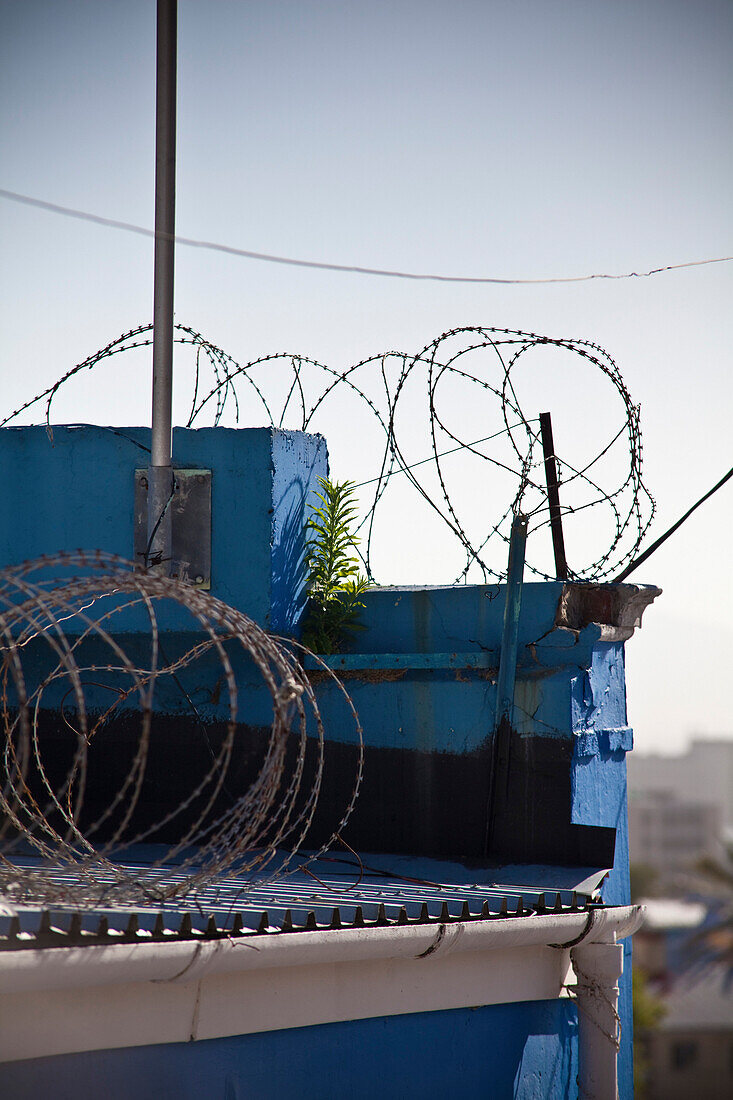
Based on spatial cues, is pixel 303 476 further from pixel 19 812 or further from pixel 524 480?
pixel 19 812

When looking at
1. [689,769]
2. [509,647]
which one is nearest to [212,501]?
[509,647]

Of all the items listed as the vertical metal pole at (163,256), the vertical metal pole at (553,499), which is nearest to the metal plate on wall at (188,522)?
the vertical metal pole at (163,256)

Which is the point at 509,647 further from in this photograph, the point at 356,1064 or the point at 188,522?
the point at 356,1064

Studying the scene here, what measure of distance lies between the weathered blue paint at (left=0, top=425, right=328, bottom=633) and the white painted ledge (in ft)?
7.82

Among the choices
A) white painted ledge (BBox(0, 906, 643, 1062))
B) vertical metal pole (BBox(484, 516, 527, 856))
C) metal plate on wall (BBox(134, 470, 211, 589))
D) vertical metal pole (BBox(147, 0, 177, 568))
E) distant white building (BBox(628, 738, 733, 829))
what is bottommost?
distant white building (BBox(628, 738, 733, 829))

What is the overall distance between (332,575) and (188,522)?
3.29ft

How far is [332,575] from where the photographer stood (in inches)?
289

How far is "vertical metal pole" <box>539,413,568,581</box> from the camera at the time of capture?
7325 millimetres

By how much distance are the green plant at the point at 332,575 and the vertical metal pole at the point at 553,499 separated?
50.3 inches

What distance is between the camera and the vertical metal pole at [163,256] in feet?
22.0

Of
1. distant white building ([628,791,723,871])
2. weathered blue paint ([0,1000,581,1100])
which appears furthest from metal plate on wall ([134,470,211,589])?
distant white building ([628,791,723,871])

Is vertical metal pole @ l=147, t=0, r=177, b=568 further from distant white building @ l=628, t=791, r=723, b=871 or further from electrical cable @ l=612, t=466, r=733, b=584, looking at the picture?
distant white building @ l=628, t=791, r=723, b=871

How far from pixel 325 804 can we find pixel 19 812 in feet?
6.80

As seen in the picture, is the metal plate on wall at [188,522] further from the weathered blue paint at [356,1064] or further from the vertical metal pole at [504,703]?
the weathered blue paint at [356,1064]
